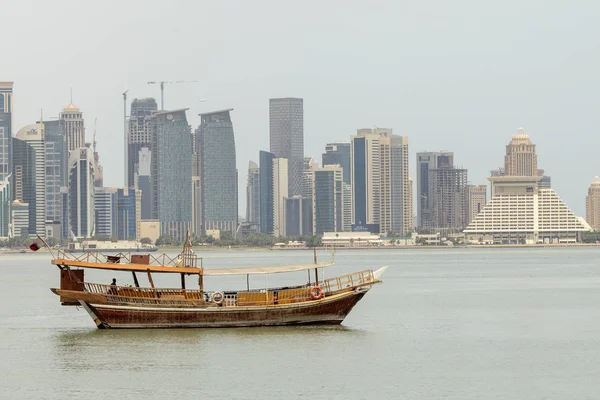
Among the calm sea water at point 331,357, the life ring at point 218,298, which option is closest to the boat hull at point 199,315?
the life ring at point 218,298

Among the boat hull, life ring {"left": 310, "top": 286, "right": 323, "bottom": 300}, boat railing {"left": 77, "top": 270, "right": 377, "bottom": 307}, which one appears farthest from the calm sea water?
life ring {"left": 310, "top": 286, "right": 323, "bottom": 300}

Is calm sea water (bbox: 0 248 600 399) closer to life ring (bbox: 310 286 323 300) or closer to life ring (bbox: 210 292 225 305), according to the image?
life ring (bbox: 210 292 225 305)

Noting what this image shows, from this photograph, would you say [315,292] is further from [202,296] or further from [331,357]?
[331,357]

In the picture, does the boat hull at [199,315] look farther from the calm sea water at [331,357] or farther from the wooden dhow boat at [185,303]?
the calm sea water at [331,357]

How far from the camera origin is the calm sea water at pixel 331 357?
191 feet

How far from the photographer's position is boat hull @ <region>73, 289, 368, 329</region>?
7912cm

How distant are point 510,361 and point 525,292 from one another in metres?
58.8

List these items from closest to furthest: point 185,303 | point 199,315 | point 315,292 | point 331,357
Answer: point 331,357, point 199,315, point 185,303, point 315,292

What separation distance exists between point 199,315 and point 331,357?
528 inches

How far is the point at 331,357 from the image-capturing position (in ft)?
223

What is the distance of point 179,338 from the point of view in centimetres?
7606

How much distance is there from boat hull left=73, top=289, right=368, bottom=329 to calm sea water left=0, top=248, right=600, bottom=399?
0.77 metres

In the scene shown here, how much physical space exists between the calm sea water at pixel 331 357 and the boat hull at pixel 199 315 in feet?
2.52

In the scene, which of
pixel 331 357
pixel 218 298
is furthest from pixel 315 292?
pixel 331 357
